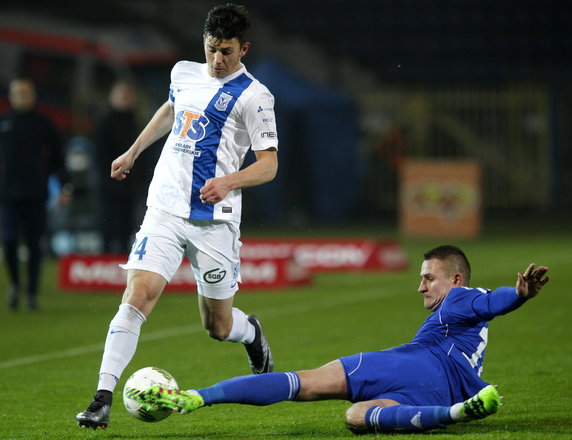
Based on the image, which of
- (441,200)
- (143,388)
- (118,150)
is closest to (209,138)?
(143,388)

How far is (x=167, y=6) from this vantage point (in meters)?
28.0

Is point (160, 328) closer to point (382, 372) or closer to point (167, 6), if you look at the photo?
point (382, 372)

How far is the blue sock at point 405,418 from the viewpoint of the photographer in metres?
5.09

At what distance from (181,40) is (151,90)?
1.51 m

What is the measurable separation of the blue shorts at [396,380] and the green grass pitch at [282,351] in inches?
7.7

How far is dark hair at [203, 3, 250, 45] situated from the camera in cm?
577

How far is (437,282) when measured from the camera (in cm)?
561

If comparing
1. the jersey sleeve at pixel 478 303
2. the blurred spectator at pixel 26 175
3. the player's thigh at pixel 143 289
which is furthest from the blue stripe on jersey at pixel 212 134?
the blurred spectator at pixel 26 175

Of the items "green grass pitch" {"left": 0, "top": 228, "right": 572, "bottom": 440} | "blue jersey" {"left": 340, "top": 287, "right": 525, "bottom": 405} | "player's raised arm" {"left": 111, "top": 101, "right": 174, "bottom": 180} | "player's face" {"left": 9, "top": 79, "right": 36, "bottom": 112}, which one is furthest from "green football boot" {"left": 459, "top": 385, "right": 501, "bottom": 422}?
"player's face" {"left": 9, "top": 79, "right": 36, "bottom": 112}

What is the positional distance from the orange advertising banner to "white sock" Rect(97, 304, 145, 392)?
1475 cm

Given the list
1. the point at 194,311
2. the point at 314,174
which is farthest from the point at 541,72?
the point at 194,311

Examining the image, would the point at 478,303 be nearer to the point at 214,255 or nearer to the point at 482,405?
the point at 482,405

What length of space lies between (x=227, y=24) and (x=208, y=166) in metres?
0.75

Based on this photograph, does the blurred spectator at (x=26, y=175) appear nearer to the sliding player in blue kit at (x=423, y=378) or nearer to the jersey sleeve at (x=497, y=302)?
the sliding player in blue kit at (x=423, y=378)
